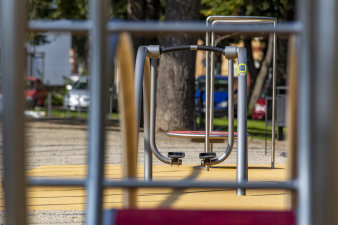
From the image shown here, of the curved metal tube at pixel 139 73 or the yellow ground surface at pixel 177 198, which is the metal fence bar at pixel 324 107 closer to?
the yellow ground surface at pixel 177 198

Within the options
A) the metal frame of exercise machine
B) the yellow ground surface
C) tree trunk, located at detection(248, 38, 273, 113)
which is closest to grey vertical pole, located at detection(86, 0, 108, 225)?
the metal frame of exercise machine

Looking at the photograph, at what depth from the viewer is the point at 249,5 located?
1756 centimetres

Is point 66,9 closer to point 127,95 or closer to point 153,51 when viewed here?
point 153,51

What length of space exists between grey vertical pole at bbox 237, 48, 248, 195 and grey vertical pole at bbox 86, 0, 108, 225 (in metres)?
2.68

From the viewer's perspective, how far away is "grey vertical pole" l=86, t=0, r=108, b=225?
3.80 ft

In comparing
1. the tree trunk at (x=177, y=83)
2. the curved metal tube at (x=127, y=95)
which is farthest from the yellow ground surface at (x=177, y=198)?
the tree trunk at (x=177, y=83)

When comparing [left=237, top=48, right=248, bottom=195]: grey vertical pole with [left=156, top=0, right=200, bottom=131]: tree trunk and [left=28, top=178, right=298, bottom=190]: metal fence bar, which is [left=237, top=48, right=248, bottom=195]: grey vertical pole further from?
[left=156, top=0, right=200, bottom=131]: tree trunk

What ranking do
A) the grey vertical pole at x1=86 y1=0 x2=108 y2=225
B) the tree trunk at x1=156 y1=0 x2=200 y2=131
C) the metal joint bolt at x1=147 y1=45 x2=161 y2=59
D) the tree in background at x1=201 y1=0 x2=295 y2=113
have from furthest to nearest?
the tree in background at x1=201 y1=0 x2=295 y2=113 < the tree trunk at x1=156 y1=0 x2=200 y2=131 < the metal joint bolt at x1=147 y1=45 x2=161 y2=59 < the grey vertical pole at x1=86 y1=0 x2=108 y2=225

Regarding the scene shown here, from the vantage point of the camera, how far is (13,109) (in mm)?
1114

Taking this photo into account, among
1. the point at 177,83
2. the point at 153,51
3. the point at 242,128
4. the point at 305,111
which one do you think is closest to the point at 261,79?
the point at 177,83

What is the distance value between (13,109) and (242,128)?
3.09 meters

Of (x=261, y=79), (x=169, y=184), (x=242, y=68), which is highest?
(x=261, y=79)

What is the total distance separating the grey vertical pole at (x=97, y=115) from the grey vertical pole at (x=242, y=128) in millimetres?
2676

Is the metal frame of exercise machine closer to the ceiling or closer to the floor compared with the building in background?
closer to the floor
